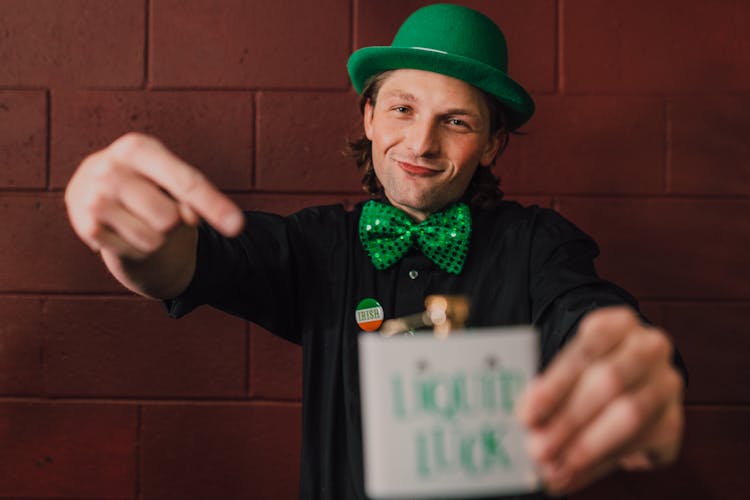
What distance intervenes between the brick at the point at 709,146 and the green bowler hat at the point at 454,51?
1.91ft

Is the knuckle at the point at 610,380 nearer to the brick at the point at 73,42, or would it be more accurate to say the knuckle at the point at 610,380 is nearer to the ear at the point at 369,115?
the ear at the point at 369,115

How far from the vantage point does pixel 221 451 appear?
1582 mm

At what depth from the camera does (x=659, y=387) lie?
1.76 feet

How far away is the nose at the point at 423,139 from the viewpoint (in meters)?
1.07

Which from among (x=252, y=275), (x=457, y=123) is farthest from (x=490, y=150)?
(x=252, y=275)

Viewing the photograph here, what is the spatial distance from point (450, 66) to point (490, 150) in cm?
24

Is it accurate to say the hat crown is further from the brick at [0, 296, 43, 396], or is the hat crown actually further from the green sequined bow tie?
the brick at [0, 296, 43, 396]

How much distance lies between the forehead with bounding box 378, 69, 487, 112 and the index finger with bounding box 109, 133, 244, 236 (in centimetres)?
54

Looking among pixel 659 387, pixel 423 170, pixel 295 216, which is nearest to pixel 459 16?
pixel 423 170

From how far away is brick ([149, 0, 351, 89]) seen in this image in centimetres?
157

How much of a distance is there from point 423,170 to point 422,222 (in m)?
0.09

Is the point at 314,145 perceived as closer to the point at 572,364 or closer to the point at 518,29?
the point at 518,29

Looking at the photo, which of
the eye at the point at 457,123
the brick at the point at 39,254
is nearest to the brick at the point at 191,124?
the brick at the point at 39,254

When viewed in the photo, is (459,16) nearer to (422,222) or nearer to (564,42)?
(422,222)
